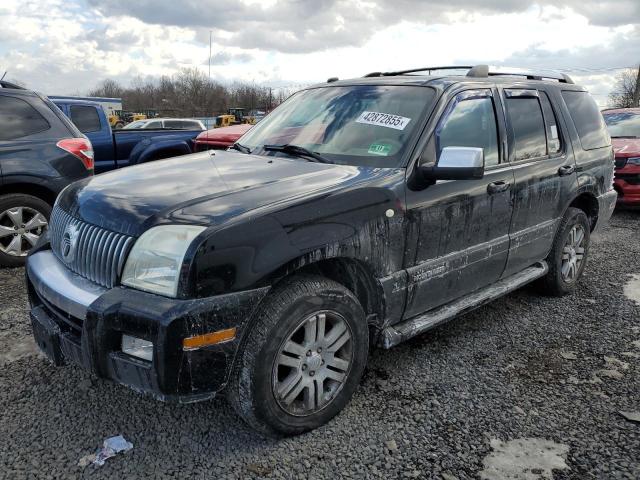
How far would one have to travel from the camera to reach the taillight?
219 inches

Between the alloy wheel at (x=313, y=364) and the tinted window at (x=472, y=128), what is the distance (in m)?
1.25

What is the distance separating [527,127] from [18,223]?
459 cm

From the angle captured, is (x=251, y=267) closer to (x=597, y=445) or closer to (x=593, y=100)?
(x=597, y=445)

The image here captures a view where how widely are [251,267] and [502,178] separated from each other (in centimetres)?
205

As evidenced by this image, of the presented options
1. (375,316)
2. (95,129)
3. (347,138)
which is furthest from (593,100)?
(95,129)

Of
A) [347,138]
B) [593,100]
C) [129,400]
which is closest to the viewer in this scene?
[129,400]

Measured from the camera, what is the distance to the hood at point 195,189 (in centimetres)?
250

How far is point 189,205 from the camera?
8.35 ft

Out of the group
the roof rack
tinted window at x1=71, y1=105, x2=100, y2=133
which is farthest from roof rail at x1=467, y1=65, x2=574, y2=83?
tinted window at x1=71, y1=105, x2=100, y2=133

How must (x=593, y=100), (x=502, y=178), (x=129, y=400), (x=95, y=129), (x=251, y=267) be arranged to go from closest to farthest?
(x=251, y=267), (x=129, y=400), (x=502, y=178), (x=593, y=100), (x=95, y=129)

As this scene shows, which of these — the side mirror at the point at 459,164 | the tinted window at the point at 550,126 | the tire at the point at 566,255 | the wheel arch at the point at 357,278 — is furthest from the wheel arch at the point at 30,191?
the tire at the point at 566,255

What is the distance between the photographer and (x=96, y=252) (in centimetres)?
260

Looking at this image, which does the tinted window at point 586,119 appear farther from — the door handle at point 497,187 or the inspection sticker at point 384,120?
the inspection sticker at point 384,120

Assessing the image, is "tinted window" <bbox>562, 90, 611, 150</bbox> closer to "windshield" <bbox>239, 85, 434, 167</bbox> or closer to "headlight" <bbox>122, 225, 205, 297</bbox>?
"windshield" <bbox>239, 85, 434, 167</bbox>
